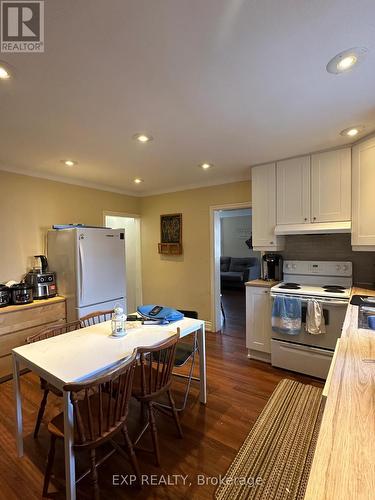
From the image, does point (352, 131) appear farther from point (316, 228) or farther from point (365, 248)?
point (365, 248)

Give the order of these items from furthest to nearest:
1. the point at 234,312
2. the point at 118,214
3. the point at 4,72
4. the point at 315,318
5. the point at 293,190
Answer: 1. the point at 234,312
2. the point at 118,214
3. the point at 293,190
4. the point at 315,318
5. the point at 4,72

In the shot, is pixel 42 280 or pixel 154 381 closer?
pixel 154 381

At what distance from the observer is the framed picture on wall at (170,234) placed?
14.1 ft

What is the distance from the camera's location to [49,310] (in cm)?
298

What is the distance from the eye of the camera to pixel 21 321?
2.73 meters

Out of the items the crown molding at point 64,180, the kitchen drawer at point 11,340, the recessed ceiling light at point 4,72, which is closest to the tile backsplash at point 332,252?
the crown molding at point 64,180

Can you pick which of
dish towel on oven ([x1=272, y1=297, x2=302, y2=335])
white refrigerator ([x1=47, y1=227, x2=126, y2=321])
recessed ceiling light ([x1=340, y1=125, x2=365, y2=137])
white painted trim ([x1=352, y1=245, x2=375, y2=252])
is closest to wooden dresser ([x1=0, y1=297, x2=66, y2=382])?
white refrigerator ([x1=47, y1=227, x2=126, y2=321])

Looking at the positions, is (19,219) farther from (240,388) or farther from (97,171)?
(240,388)

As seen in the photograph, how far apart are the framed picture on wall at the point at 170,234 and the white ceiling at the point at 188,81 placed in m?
1.66

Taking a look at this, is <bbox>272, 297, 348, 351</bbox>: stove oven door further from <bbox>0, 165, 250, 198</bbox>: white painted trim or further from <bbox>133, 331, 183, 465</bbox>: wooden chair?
<bbox>0, 165, 250, 198</bbox>: white painted trim

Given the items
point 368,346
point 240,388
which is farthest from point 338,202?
point 240,388

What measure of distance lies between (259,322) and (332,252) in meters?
1.20

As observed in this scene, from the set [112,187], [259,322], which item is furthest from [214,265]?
[112,187]

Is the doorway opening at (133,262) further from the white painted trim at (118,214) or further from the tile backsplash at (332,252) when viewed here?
the tile backsplash at (332,252)
